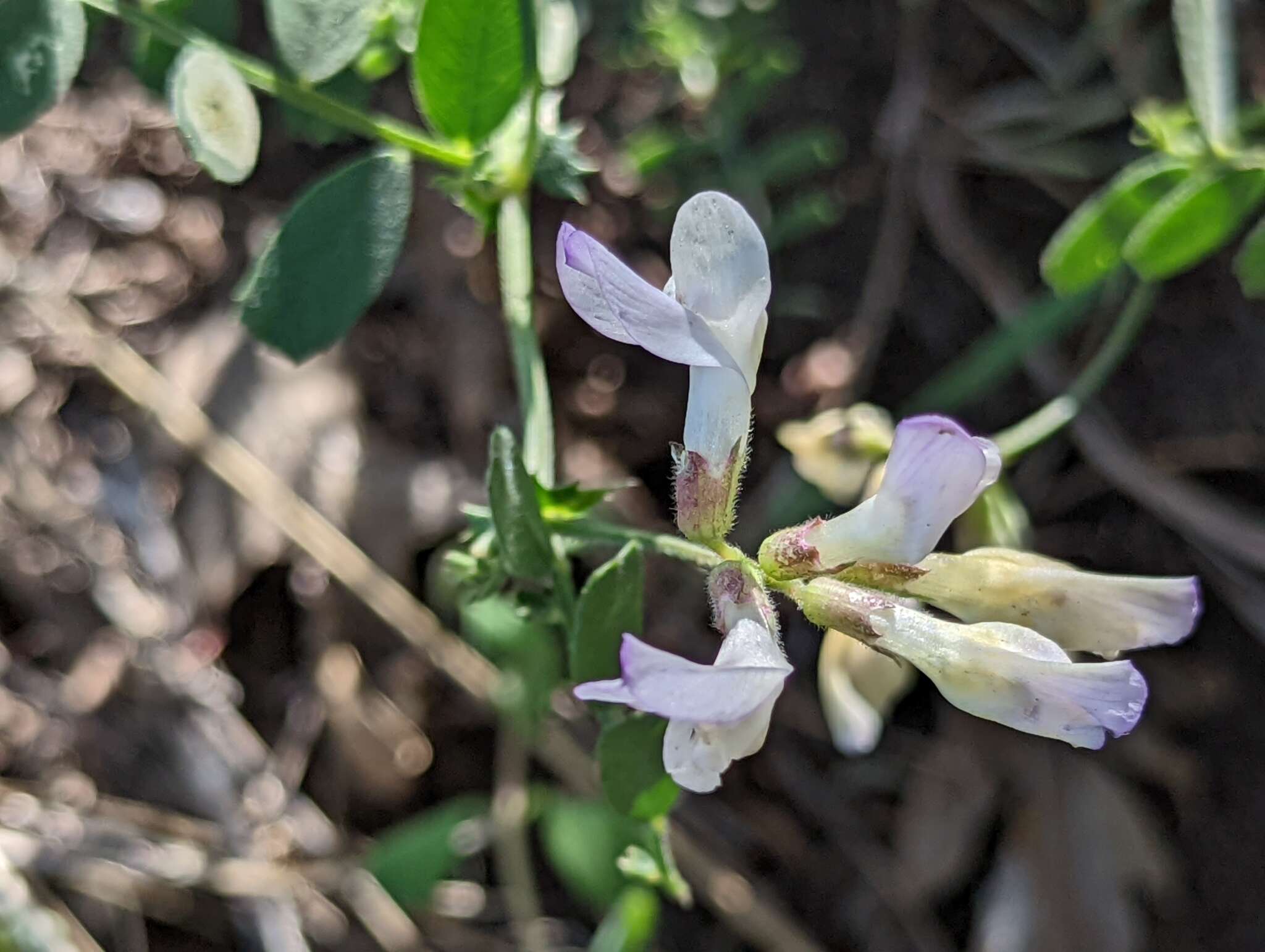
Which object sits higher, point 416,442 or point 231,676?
point 416,442

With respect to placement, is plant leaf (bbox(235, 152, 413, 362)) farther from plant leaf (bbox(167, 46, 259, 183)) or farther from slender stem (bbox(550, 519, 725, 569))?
slender stem (bbox(550, 519, 725, 569))

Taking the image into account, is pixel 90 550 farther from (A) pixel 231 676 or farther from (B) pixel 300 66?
(B) pixel 300 66

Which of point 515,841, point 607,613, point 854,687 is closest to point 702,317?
point 607,613

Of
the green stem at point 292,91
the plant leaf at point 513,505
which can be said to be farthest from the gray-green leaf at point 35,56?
the plant leaf at point 513,505

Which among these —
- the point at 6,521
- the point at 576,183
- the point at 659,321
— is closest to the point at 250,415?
the point at 6,521

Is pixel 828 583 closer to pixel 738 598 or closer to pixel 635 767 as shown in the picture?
pixel 738 598

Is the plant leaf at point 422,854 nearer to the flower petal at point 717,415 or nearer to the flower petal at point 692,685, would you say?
the flower petal at point 717,415
